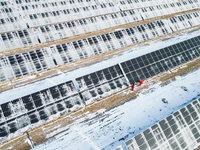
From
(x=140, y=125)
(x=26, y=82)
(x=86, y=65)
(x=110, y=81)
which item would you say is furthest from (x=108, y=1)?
(x=140, y=125)

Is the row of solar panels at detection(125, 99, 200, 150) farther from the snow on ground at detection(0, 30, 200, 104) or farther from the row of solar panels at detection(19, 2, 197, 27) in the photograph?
the row of solar panels at detection(19, 2, 197, 27)

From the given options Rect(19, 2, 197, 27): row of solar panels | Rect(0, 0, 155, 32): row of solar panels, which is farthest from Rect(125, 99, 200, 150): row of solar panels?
Rect(0, 0, 155, 32): row of solar panels

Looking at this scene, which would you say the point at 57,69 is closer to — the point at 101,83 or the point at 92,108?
the point at 101,83

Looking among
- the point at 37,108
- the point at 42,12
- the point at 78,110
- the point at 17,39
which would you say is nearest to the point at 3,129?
the point at 37,108

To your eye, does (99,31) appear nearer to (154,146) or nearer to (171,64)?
(171,64)

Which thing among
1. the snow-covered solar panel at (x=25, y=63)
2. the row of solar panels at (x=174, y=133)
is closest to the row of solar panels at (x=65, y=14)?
the snow-covered solar panel at (x=25, y=63)

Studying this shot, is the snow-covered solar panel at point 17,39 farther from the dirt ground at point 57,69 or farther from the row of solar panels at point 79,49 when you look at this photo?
the dirt ground at point 57,69
